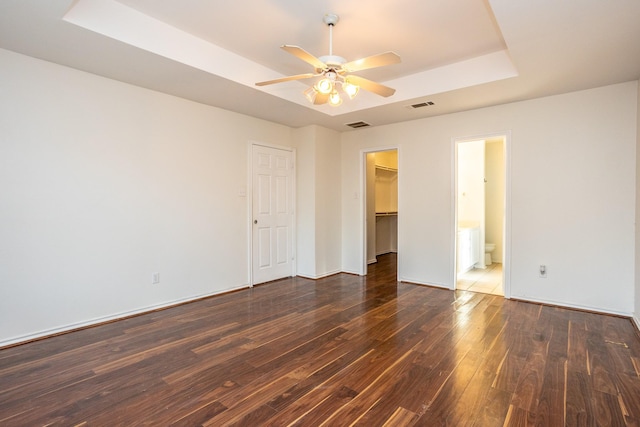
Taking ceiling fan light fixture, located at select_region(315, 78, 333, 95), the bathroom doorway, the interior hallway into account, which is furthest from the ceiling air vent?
the interior hallway

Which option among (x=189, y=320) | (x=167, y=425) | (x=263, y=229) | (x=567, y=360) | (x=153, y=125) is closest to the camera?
(x=167, y=425)

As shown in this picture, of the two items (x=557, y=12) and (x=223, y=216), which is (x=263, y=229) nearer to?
(x=223, y=216)

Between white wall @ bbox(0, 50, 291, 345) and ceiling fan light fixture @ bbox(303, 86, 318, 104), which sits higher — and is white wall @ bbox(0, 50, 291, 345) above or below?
below

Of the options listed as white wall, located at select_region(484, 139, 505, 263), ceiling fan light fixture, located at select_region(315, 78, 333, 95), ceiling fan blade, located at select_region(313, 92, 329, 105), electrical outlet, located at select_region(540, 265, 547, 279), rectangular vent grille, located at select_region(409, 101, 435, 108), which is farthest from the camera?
white wall, located at select_region(484, 139, 505, 263)

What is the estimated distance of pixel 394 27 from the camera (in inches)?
114

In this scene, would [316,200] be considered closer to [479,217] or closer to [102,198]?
[102,198]

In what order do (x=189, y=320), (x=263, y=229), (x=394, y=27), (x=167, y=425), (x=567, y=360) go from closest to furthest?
(x=167, y=425) < (x=567, y=360) < (x=394, y=27) < (x=189, y=320) < (x=263, y=229)

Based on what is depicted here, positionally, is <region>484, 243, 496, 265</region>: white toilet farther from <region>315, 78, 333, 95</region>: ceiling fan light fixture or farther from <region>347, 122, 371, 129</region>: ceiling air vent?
<region>315, 78, 333, 95</region>: ceiling fan light fixture

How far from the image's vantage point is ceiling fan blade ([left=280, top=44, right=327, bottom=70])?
2280 mm

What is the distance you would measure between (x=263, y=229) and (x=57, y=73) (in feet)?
9.85

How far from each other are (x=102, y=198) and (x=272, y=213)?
7.77ft

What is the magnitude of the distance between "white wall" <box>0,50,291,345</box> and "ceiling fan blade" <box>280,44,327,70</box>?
2.21m

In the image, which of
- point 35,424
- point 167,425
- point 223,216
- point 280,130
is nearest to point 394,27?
point 280,130

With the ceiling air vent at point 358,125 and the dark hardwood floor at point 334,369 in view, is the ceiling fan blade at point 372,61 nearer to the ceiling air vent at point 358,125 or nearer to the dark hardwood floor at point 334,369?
the dark hardwood floor at point 334,369
